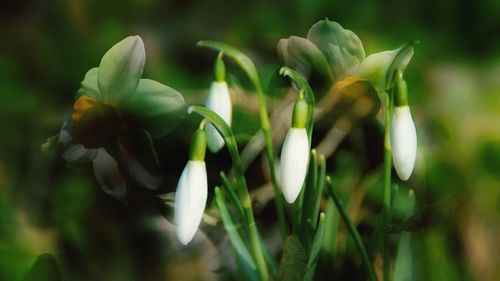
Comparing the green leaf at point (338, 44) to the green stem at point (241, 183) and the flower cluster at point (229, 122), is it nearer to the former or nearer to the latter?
the flower cluster at point (229, 122)

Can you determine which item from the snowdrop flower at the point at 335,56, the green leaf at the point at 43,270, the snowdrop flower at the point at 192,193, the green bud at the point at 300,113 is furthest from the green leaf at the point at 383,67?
the green leaf at the point at 43,270

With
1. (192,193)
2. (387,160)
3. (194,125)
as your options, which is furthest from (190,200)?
(194,125)

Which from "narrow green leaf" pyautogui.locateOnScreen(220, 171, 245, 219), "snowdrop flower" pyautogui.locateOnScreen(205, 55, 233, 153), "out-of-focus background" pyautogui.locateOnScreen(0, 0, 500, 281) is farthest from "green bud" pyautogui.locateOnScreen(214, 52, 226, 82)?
"out-of-focus background" pyautogui.locateOnScreen(0, 0, 500, 281)

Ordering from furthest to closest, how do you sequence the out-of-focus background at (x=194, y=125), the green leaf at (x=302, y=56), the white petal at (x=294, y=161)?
the out-of-focus background at (x=194, y=125) → the green leaf at (x=302, y=56) → the white petal at (x=294, y=161)

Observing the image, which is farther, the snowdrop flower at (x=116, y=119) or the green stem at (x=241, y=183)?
the snowdrop flower at (x=116, y=119)

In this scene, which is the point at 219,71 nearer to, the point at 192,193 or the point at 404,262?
the point at 192,193
